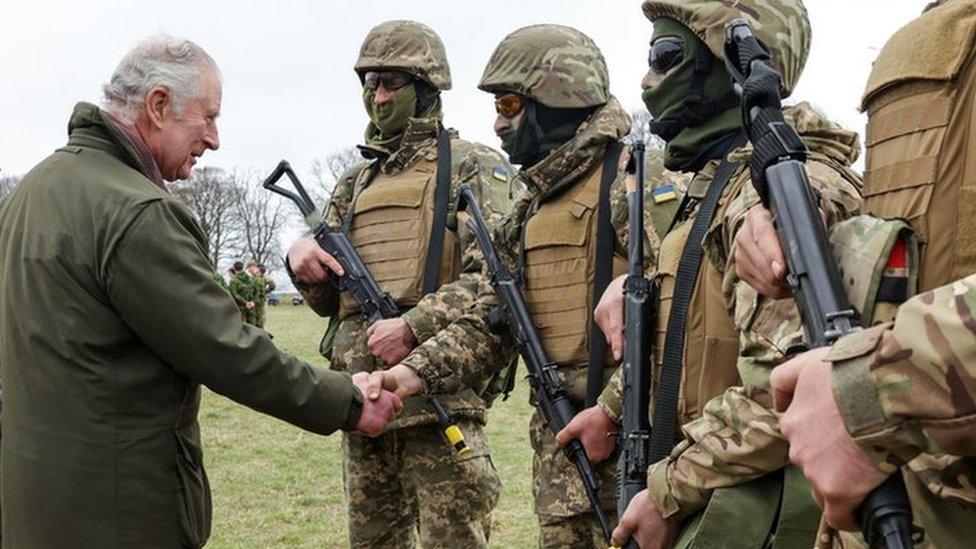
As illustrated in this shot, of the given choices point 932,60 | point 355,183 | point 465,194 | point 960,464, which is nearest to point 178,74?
point 465,194

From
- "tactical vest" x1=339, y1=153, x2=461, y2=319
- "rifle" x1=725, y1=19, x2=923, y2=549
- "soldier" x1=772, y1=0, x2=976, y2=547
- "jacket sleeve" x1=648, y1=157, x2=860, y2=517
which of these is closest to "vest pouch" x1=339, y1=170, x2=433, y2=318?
"tactical vest" x1=339, y1=153, x2=461, y2=319

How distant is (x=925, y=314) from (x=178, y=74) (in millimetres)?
2515

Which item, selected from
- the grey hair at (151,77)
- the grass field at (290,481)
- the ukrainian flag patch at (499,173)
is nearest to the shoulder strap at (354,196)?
the ukrainian flag patch at (499,173)

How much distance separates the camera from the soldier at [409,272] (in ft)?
13.8

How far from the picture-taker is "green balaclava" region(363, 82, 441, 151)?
472 centimetres

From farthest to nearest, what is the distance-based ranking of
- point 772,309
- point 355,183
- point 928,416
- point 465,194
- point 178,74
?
point 355,183
point 465,194
point 178,74
point 772,309
point 928,416

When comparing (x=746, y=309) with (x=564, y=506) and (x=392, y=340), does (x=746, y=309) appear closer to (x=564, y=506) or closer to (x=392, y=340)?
(x=564, y=506)

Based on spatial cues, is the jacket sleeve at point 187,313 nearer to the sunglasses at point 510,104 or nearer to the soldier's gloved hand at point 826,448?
the sunglasses at point 510,104

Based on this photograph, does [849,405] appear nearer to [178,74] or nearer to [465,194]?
[178,74]

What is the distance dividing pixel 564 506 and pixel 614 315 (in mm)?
840

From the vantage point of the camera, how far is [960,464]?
1482 mm

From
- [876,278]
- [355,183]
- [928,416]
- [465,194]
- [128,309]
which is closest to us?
[928,416]

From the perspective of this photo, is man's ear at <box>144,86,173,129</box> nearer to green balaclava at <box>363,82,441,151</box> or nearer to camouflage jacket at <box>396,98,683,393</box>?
camouflage jacket at <box>396,98,683,393</box>

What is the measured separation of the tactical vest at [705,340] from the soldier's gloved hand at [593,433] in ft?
1.98
